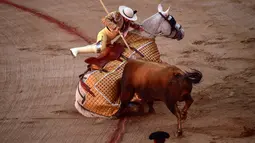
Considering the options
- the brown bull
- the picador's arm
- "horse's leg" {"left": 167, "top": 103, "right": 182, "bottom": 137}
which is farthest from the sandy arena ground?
the picador's arm

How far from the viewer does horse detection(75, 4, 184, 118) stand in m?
6.40

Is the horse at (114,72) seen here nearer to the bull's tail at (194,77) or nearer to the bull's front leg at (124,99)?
the bull's front leg at (124,99)

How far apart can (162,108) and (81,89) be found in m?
0.98

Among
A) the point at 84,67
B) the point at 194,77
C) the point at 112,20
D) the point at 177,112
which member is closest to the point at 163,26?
the point at 112,20

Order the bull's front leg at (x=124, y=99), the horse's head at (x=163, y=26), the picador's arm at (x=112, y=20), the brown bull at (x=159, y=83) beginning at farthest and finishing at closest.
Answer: the horse's head at (x=163, y=26) < the picador's arm at (x=112, y=20) < the bull's front leg at (x=124, y=99) < the brown bull at (x=159, y=83)

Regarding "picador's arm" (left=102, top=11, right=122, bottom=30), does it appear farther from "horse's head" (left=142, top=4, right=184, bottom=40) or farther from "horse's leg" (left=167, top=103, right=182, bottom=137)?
"horse's leg" (left=167, top=103, right=182, bottom=137)

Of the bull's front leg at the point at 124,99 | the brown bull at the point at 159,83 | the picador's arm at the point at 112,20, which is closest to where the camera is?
the brown bull at the point at 159,83

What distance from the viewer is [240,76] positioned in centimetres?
764

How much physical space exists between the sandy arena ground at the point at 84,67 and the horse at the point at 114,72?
7.0 inches

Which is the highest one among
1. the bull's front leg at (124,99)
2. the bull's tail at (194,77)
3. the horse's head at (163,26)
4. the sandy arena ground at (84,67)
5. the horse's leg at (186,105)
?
the horse's head at (163,26)

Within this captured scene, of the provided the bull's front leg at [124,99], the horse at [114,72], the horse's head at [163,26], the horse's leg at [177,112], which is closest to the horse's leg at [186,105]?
the horse's leg at [177,112]

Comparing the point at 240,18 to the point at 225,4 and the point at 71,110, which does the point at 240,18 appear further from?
the point at 71,110

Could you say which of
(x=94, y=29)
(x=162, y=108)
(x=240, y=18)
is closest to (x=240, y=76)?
(x=162, y=108)

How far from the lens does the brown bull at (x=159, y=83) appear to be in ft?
18.5
